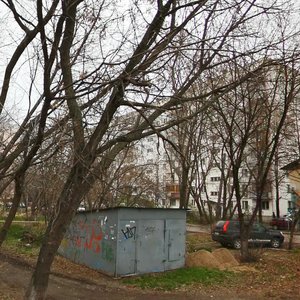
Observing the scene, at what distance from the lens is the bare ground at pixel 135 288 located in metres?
11.7

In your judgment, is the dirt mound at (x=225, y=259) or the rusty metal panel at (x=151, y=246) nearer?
the rusty metal panel at (x=151, y=246)

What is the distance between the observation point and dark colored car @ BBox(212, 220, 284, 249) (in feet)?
79.6

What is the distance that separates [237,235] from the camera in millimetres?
24297

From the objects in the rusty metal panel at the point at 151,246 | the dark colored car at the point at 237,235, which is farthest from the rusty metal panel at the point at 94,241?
the dark colored car at the point at 237,235

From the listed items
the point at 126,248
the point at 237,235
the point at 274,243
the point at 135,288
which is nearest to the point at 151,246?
the point at 126,248

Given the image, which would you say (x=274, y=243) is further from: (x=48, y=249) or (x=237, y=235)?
(x=48, y=249)

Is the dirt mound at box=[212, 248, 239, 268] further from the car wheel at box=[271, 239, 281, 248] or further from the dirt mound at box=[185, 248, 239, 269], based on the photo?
the car wheel at box=[271, 239, 281, 248]

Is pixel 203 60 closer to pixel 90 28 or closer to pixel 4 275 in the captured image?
pixel 90 28

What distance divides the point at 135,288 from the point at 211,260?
13.9ft

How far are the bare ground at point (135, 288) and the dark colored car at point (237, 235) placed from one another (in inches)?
286

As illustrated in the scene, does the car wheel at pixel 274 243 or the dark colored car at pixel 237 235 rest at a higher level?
the dark colored car at pixel 237 235

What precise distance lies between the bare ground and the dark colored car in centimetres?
727

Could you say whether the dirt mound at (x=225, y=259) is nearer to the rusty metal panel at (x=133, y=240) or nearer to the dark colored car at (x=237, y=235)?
the rusty metal panel at (x=133, y=240)

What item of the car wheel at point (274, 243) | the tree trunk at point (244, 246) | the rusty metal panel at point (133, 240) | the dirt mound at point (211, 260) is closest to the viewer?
the rusty metal panel at point (133, 240)
